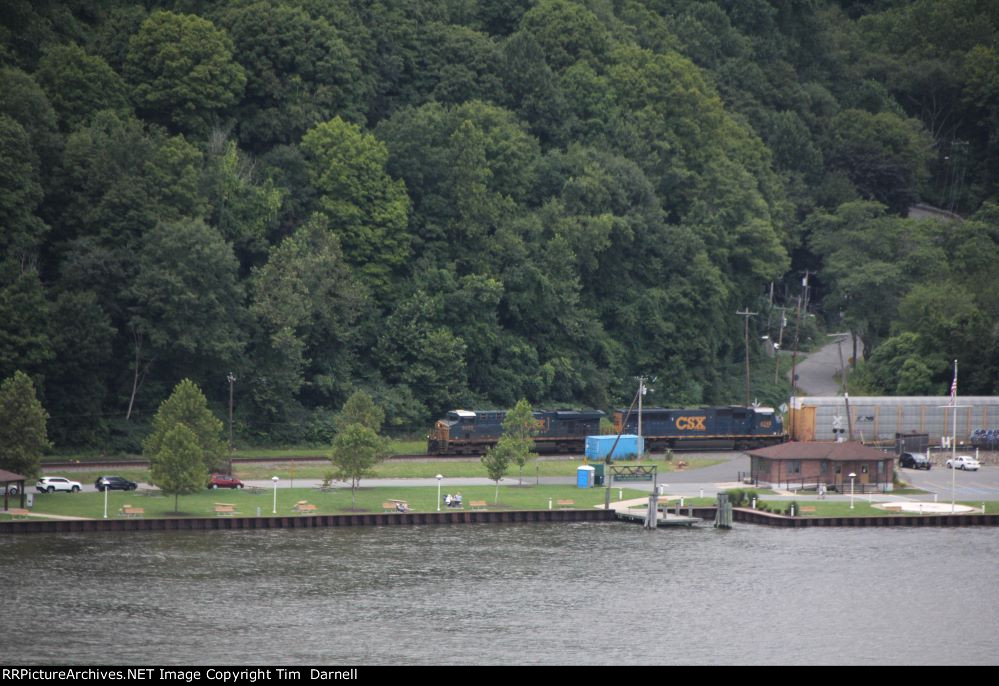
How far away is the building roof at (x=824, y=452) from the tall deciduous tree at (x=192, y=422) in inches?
1213

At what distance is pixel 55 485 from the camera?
90250 mm

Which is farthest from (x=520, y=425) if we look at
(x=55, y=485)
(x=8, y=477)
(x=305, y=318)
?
(x=8, y=477)

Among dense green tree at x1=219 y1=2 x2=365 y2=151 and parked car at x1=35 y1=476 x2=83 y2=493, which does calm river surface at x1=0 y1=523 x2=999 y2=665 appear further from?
dense green tree at x1=219 y1=2 x2=365 y2=151

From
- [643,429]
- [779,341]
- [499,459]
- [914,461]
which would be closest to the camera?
[499,459]

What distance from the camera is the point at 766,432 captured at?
114875 mm

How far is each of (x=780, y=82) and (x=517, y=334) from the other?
185 ft

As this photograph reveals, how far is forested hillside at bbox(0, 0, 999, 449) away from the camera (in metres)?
109

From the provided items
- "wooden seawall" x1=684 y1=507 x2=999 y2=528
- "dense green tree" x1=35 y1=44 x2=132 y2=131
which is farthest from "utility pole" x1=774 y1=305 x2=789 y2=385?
"dense green tree" x1=35 y1=44 x2=132 y2=131

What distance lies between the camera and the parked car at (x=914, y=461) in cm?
10794

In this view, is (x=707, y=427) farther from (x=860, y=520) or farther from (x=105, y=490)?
(x=105, y=490)

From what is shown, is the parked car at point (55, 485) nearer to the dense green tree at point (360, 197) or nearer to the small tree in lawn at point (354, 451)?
the small tree in lawn at point (354, 451)

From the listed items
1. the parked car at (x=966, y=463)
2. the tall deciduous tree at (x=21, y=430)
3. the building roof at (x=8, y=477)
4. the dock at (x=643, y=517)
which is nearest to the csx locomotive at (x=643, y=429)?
the parked car at (x=966, y=463)

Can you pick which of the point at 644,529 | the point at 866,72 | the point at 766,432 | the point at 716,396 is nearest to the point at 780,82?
the point at 866,72

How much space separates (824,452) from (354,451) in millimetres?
27014
